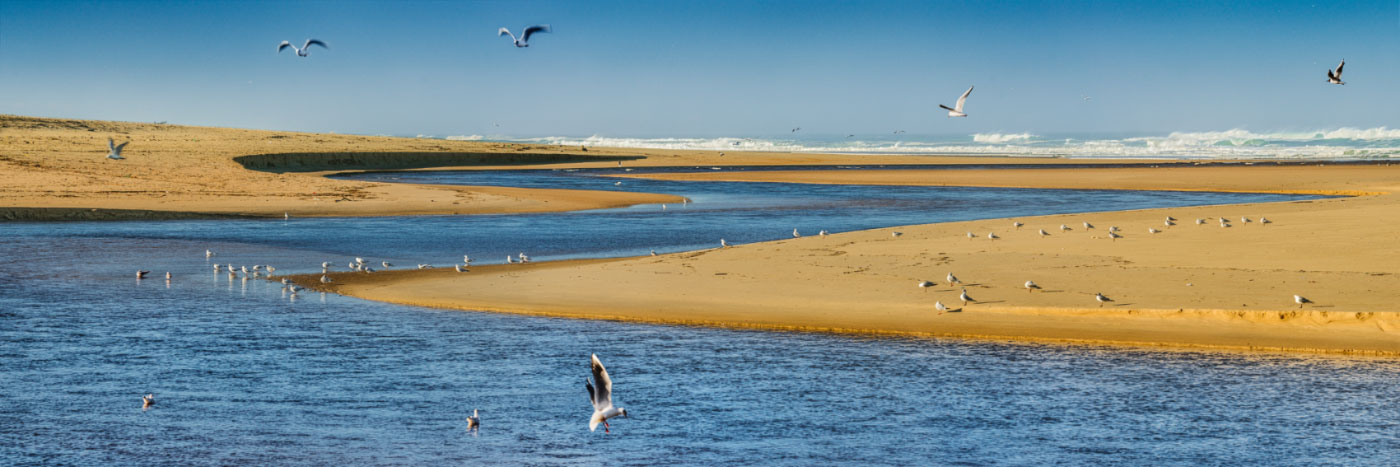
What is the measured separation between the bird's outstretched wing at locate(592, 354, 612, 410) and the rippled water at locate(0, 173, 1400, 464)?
1164 mm

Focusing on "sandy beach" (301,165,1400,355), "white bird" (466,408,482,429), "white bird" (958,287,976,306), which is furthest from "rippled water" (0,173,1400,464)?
"white bird" (958,287,976,306)

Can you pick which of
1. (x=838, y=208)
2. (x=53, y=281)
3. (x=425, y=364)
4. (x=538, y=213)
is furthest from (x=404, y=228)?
(x=425, y=364)

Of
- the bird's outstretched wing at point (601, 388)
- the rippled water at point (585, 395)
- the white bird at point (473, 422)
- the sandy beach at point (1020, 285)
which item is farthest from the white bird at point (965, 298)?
the bird's outstretched wing at point (601, 388)

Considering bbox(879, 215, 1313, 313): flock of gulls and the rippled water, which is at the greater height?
bbox(879, 215, 1313, 313): flock of gulls

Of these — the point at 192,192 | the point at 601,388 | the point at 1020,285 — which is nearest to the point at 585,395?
the point at 601,388

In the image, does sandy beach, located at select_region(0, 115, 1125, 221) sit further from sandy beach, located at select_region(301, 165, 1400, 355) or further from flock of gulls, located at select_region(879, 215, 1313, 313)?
flock of gulls, located at select_region(879, 215, 1313, 313)

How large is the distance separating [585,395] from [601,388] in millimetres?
3815

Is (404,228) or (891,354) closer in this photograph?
(891,354)

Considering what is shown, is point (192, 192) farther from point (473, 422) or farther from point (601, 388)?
point (601, 388)

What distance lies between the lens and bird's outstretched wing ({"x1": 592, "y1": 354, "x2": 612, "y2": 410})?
28.1 feet

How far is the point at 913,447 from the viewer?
10.8m

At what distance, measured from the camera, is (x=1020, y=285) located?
1889 centimetres

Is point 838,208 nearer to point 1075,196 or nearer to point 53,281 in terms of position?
point 1075,196

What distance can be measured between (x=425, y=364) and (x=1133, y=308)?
9096mm
